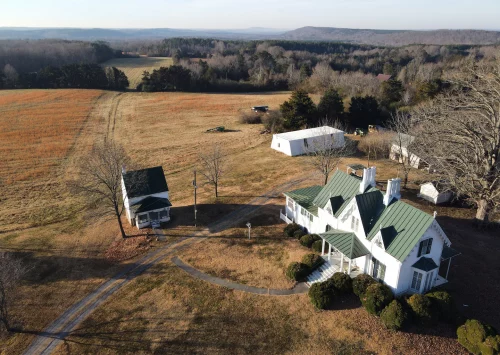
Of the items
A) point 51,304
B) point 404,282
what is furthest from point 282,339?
point 51,304

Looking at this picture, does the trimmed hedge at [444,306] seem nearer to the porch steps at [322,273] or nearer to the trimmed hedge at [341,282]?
the trimmed hedge at [341,282]

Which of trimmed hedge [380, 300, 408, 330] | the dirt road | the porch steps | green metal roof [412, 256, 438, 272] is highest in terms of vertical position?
green metal roof [412, 256, 438, 272]

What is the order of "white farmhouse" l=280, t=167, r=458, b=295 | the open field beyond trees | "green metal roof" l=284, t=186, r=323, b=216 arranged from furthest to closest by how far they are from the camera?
the open field beyond trees → "green metal roof" l=284, t=186, r=323, b=216 → "white farmhouse" l=280, t=167, r=458, b=295

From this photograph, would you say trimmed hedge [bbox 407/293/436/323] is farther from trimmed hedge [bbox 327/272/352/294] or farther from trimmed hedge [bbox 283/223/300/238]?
trimmed hedge [bbox 283/223/300/238]

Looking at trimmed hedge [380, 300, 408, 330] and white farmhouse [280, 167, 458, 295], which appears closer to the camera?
trimmed hedge [380, 300, 408, 330]

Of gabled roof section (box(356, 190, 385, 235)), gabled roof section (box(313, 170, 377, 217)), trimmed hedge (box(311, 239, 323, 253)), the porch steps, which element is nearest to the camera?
gabled roof section (box(356, 190, 385, 235))

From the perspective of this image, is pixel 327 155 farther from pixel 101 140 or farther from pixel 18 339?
pixel 101 140

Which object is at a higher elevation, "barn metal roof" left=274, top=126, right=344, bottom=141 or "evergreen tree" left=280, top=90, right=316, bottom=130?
"evergreen tree" left=280, top=90, right=316, bottom=130

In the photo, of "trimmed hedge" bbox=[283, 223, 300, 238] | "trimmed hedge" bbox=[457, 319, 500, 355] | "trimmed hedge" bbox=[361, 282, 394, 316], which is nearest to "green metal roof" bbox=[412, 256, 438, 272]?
"trimmed hedge" bbox=[361, 282, 394, 316]
